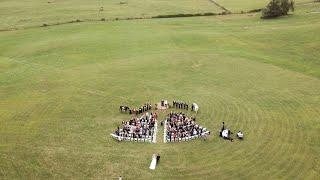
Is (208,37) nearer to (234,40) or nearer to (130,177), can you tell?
(234,40)

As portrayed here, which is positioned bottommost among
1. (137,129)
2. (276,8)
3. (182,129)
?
(182,129)

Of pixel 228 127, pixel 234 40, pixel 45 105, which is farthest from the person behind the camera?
pixel 234 40

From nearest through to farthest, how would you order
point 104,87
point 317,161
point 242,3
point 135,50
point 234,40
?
1. point 317,161
2. point 104,87
3. point 135,50
4. point 234,40
5. point 242,3

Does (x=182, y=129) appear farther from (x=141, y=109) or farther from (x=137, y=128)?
(x=141, y=109)

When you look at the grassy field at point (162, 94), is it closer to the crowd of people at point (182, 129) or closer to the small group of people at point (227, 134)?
the small group of people at point (227, 134)

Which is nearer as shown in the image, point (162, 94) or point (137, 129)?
point (137, 129)

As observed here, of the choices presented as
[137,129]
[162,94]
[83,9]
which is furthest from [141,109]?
[83,9]

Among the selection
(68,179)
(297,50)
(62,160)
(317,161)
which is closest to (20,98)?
(62,160)

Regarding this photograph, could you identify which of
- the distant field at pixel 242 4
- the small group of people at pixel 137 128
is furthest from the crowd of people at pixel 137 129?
the distant field at pixel 242 4
